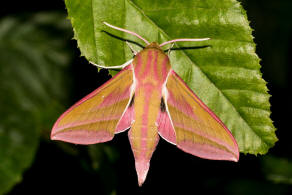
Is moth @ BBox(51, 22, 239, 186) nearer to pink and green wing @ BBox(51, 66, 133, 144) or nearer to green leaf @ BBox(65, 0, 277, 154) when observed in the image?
pink and green wing @ BBox(51, 66, 133, 144)

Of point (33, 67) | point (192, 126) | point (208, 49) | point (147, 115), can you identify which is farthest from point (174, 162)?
point (33, 67)

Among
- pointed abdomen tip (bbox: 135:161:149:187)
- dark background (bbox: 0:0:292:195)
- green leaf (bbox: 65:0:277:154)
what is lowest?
dark background (bbox: 0:0:292:195)

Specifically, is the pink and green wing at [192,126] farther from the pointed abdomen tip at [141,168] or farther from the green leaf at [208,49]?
the pointed abdomen tip at [141,168]

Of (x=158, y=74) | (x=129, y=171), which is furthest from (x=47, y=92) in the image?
(x=158, y=74)

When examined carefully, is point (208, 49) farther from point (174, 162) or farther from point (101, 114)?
point (174, 162)

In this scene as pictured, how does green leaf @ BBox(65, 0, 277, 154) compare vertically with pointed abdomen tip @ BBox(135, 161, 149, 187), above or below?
above

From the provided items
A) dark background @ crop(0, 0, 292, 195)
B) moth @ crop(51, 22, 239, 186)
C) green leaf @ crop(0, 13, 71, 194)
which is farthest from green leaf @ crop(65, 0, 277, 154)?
green leaf @ crop(0, 13, 71, 194)
